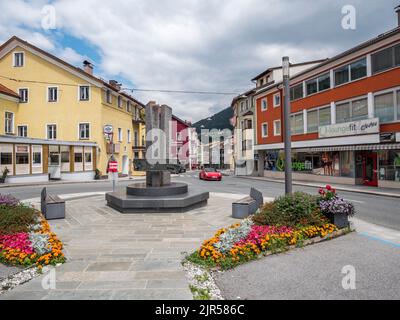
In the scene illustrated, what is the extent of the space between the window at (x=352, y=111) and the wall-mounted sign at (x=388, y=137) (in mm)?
2212

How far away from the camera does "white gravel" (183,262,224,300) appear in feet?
12.7

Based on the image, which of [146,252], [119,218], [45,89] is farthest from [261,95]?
[146,252]

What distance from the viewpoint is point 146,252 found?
553cm

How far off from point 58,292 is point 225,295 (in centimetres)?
228

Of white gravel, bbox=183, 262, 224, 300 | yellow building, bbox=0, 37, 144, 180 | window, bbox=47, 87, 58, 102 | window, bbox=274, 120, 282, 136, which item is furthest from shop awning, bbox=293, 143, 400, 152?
window, bbox=47, 87, 58, 102

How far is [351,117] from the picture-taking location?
21.4 m

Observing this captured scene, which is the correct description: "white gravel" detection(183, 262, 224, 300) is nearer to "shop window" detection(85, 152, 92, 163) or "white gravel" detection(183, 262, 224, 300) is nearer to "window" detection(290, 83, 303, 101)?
"window" detection(290, 83, 303, 101)

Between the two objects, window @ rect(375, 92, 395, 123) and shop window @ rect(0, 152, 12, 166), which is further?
shop window @ rect(0, 152, 12, 166)

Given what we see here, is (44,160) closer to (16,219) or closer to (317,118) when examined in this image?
(16,219)

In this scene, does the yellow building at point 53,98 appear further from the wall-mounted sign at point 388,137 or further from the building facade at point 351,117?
the wall-mounted sign at point 388,137

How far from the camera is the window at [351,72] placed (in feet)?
66.6

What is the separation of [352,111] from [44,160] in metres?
27.4

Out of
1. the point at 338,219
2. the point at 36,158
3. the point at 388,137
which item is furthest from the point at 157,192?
the point at 36,158

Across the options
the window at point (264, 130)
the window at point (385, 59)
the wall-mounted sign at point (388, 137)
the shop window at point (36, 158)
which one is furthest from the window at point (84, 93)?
the wall-mounted sign at point (388, 137)
